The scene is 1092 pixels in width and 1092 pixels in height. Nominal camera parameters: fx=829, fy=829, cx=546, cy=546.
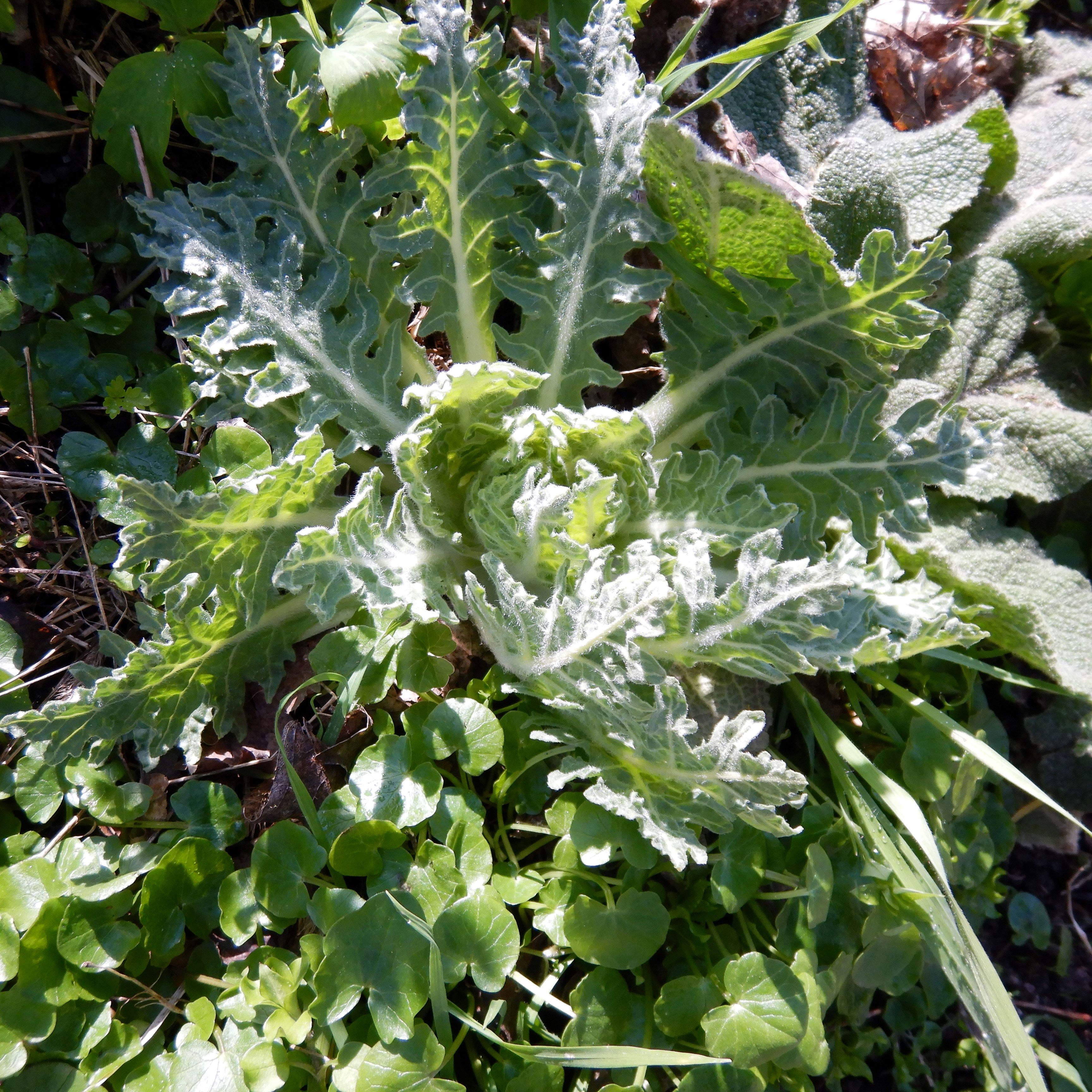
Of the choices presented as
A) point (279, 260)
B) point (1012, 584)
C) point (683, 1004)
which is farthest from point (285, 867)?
point (1012, 584)

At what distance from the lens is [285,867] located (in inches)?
63.4

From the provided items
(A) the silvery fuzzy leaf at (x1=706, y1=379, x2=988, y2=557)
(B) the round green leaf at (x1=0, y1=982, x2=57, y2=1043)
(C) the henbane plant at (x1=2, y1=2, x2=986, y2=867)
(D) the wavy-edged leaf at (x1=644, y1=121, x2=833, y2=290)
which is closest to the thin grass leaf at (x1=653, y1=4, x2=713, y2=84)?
(C) the henbane plant at (x1=2, y1=2, x2=986, y2=867)

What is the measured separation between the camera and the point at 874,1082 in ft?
7.09

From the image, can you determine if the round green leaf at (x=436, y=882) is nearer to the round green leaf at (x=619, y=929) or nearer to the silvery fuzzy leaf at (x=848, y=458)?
the round green leaf at (x=619, y=929)

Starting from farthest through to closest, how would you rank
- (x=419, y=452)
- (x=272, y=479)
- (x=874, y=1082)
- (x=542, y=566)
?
(x=874, y=1082) → (x=542, y=566) → (x=419, y=452) → (x=272, y=479)

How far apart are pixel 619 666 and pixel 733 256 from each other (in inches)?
37.1

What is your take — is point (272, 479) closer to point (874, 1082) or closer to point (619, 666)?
point (619, 666)

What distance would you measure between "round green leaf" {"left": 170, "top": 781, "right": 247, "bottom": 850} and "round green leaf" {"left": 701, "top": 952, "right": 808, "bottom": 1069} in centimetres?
102

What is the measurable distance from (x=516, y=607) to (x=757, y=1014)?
35.1 inches

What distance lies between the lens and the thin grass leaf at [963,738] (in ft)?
5.83

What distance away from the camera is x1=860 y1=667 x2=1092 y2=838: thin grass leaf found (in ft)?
5.83

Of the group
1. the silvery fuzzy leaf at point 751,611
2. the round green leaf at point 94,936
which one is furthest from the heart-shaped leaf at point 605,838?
the round green leaf at point 94,936

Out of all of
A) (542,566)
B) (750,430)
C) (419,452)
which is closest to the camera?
(419,452)

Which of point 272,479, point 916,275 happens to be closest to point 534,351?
point 272,479
